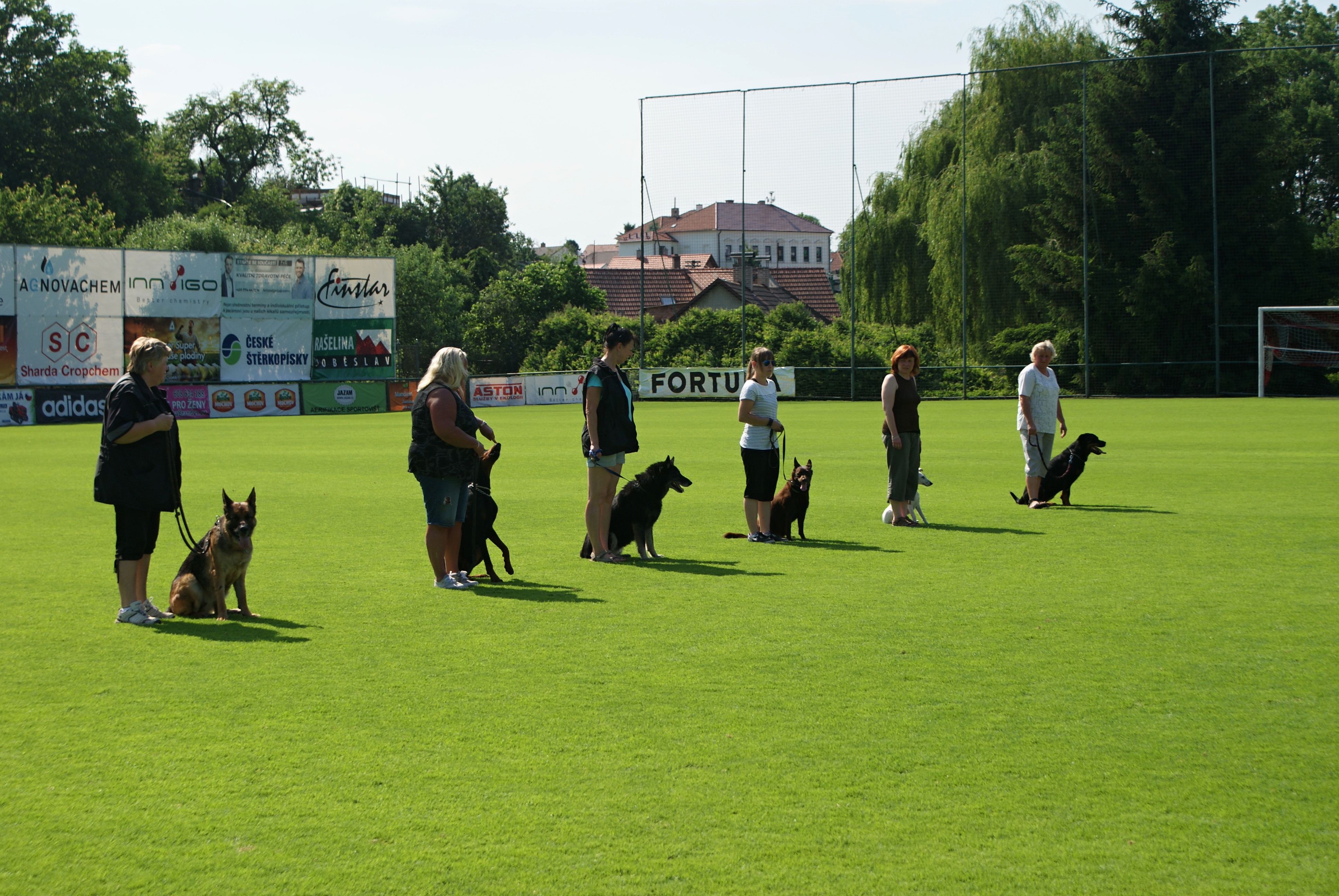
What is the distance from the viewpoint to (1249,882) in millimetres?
3766

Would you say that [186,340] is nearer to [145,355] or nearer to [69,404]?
[69,404]

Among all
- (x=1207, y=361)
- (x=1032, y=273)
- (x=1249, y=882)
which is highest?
(x=1032, y=273)

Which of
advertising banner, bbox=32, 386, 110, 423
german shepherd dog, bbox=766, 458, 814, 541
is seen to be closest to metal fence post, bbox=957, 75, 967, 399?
advertising banner, bbox=32, 386, 110, 423

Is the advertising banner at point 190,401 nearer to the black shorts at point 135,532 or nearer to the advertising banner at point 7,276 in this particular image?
the advertising banner at point 7,276

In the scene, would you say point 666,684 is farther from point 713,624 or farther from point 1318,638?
point 1318,638

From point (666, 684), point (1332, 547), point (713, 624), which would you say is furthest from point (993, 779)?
point (1332, 547)

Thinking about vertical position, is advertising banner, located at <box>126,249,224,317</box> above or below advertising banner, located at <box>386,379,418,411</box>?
above

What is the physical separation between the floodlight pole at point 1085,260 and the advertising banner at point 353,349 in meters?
24.7

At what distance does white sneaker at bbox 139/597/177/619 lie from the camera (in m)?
7.58

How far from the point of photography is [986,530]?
11742mm

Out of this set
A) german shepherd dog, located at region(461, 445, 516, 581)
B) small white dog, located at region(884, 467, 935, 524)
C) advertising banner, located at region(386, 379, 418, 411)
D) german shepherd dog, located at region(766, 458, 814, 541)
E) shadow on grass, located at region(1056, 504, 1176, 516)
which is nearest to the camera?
german shepherd dog, located at region(461, 445, 516, 581)

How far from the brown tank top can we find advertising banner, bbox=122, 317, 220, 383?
32190 millimetres

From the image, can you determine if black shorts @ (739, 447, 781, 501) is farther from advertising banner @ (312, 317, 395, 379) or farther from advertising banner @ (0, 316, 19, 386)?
advertising banner @ (312, 317, 395, 379)

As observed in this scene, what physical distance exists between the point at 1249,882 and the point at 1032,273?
137 ft
